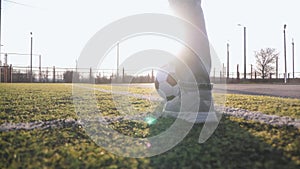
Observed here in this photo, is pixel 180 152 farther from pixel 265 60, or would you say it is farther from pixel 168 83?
pixel 265 60

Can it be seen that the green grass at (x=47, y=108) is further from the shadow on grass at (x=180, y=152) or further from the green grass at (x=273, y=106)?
the green grass at (x=273, y=106)

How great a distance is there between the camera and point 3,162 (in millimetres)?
1099

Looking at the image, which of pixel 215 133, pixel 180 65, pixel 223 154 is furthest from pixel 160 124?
pixel 223 154

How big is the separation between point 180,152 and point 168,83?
111cm

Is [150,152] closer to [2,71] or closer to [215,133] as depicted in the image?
[215,133]

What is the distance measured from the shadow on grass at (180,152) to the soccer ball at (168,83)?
62 centimetres

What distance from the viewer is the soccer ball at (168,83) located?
2.18 metres

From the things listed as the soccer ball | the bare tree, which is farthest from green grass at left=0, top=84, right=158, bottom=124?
the bare tree

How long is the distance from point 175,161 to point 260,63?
36701 millimetres

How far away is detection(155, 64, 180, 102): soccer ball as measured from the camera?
7.15 feet

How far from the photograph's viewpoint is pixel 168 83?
227 cm

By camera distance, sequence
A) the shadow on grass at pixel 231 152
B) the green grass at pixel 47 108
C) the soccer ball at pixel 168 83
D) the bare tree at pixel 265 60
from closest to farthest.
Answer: the shadow on grass at pixel 231 152 < the soccer ball at pixel 168 83 < the green grass at pixel 47 108 < the bare tree at pixel 265 60

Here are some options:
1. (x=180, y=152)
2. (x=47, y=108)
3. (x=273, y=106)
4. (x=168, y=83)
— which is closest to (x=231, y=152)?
(x=180, y=152)

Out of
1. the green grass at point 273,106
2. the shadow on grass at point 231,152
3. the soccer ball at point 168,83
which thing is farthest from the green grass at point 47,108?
the shadow on grass at point 231,152
